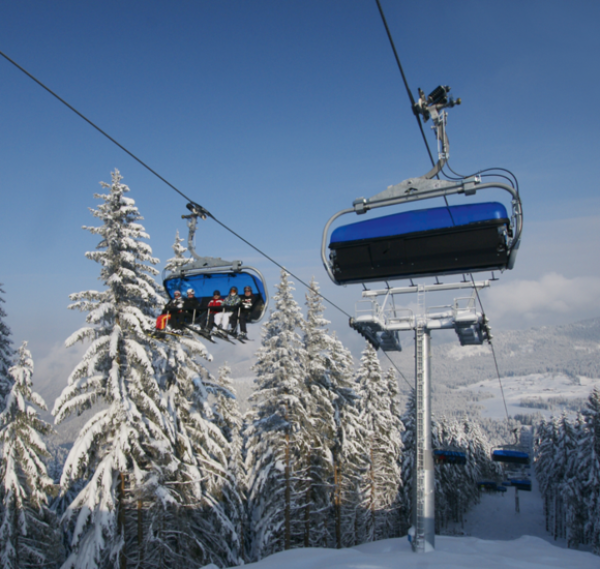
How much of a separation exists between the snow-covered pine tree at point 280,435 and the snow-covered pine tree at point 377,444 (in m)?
11.6

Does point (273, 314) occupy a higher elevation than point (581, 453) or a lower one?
higher

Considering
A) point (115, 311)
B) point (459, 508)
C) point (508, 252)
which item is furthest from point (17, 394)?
point (459, 508)

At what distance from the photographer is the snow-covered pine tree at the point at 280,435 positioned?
80.0 feet

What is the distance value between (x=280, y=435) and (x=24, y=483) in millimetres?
12406

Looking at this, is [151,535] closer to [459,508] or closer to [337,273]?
[337,273]

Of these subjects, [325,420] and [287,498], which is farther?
[325,420]

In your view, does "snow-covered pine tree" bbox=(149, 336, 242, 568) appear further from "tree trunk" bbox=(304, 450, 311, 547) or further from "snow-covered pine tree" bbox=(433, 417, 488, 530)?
→ "snow-covered pine tree" bbox=(433, 417, 488, 530)

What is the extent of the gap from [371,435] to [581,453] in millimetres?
20345

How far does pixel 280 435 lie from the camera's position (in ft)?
82.5

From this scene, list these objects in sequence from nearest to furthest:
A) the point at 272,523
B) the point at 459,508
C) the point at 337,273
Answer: the point at 337,273 < the point at 272,523 < the point at 459,508

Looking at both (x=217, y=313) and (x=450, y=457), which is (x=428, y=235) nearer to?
(x=217, y=313)

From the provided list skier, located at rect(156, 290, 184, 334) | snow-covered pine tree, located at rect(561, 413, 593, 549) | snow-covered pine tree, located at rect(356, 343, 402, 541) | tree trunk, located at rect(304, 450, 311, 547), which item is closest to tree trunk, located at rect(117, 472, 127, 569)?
skier, located at rect(156, 290, 184, 334)

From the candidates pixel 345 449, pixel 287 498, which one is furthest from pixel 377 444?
pixel 287 498

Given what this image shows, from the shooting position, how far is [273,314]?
26500 millimetres
